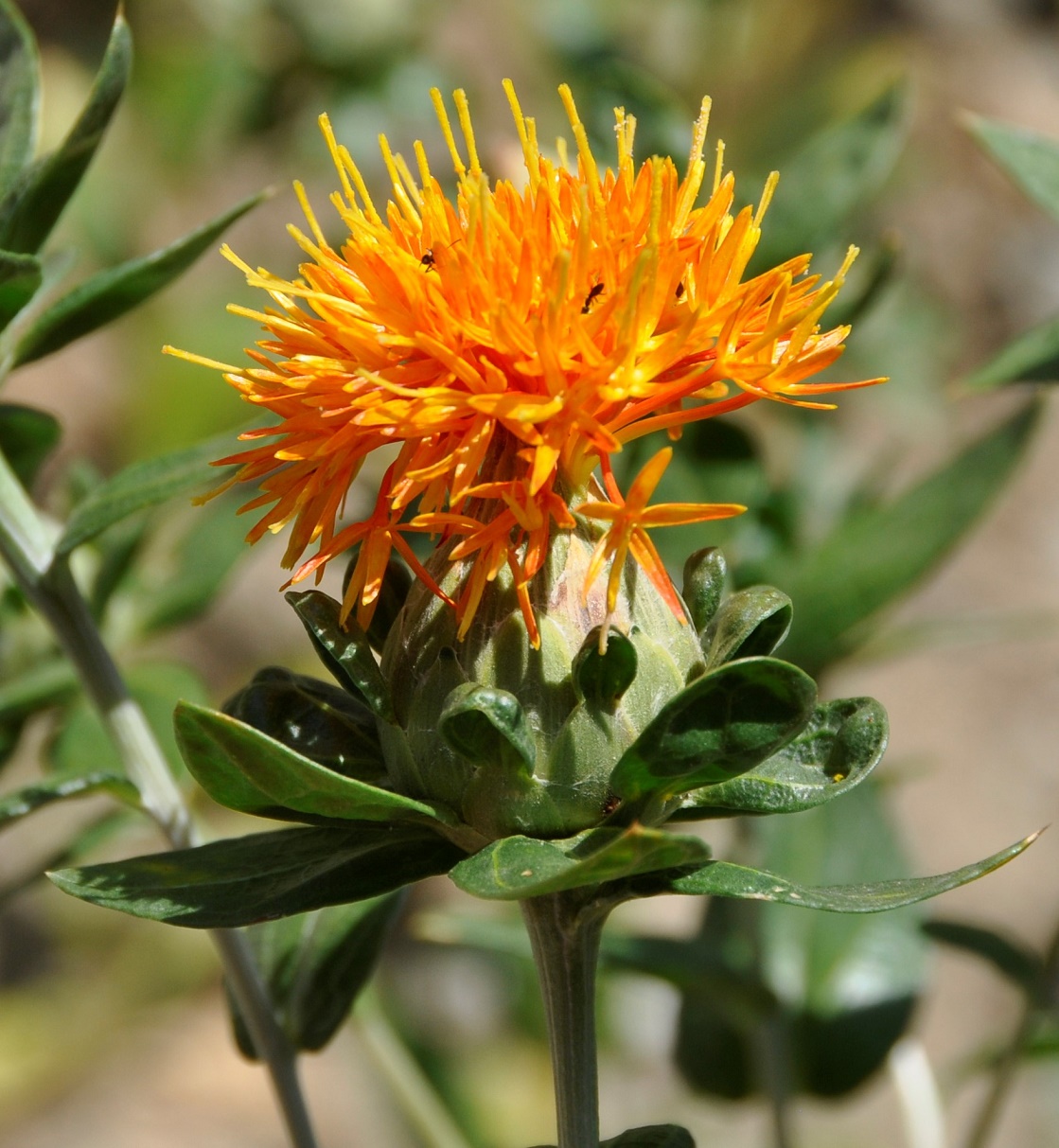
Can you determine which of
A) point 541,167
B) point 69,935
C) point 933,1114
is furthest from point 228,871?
point 69,935

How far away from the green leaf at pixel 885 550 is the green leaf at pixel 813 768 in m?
0.62

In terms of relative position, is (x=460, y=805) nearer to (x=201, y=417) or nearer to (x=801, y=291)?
(x=801, y=291)

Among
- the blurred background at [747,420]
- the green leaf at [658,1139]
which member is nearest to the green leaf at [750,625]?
the green leaf at [658,1139]

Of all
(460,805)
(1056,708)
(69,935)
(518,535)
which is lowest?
(1056,708)

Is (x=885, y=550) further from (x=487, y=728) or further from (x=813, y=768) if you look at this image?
(x=487, y=728)

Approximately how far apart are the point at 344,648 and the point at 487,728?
158 mm

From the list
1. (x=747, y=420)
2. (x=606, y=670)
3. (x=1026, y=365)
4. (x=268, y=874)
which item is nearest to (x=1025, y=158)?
(x=1026, y=365)

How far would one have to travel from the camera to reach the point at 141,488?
1138 mm

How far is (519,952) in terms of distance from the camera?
64.0 inches

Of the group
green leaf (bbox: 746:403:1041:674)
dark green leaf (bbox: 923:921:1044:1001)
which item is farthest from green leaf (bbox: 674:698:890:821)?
dark green leaf (bbox: 923:921:1044:1001)

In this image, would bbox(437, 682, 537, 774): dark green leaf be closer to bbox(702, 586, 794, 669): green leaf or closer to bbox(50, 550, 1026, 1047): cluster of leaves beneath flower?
bbox(50, 550, 1026, 1047): cluster of leaves beneath flower

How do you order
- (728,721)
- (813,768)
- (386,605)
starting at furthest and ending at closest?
(386,605) → (813,768) → (728,721)

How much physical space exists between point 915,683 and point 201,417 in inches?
112

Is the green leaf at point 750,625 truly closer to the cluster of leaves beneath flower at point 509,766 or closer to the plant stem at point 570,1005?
the cluster of leaves beneath flower at point 509,766
